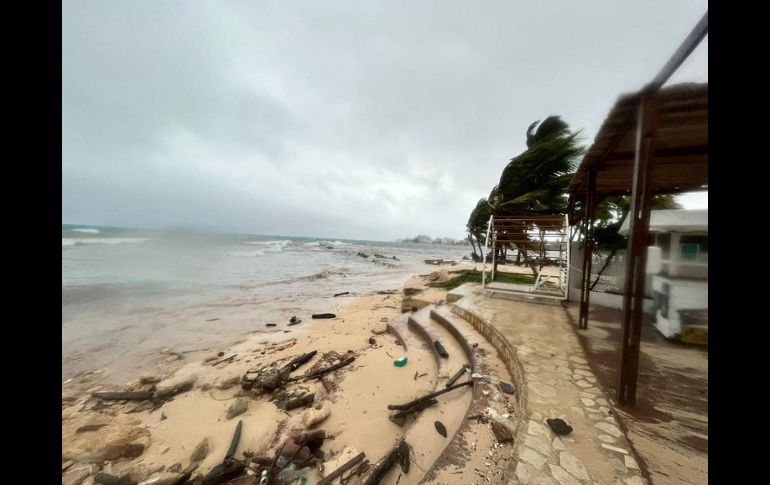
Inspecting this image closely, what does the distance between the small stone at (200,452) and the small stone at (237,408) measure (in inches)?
21.0

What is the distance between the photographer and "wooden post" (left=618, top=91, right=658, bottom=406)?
2529 mm

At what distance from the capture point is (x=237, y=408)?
3883 mm

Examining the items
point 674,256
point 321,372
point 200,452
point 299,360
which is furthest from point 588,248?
point 200,452

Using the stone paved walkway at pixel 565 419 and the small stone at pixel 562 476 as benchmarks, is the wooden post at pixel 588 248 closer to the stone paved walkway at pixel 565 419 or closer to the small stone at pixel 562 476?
the stone paved walkway at pixel 565 419

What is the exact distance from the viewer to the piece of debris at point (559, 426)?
2299 millimetres

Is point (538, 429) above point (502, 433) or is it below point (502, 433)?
above

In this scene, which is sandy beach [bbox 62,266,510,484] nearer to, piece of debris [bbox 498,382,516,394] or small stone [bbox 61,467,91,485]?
small stone [bbox 61,467,91,485]

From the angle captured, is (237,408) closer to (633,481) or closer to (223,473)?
(223,473)

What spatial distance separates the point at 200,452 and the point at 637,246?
5.84 metres

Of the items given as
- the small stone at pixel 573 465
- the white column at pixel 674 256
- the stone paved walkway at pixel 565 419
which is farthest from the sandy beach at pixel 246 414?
the white column at pixel 674 256

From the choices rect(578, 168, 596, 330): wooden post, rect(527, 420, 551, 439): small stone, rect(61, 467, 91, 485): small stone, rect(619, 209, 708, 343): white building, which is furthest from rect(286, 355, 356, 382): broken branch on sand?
rect(619, 209, 708, 343): white building

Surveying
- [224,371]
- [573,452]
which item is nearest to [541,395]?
[573,452]

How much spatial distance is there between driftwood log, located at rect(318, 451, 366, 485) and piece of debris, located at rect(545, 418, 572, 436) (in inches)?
82.5
